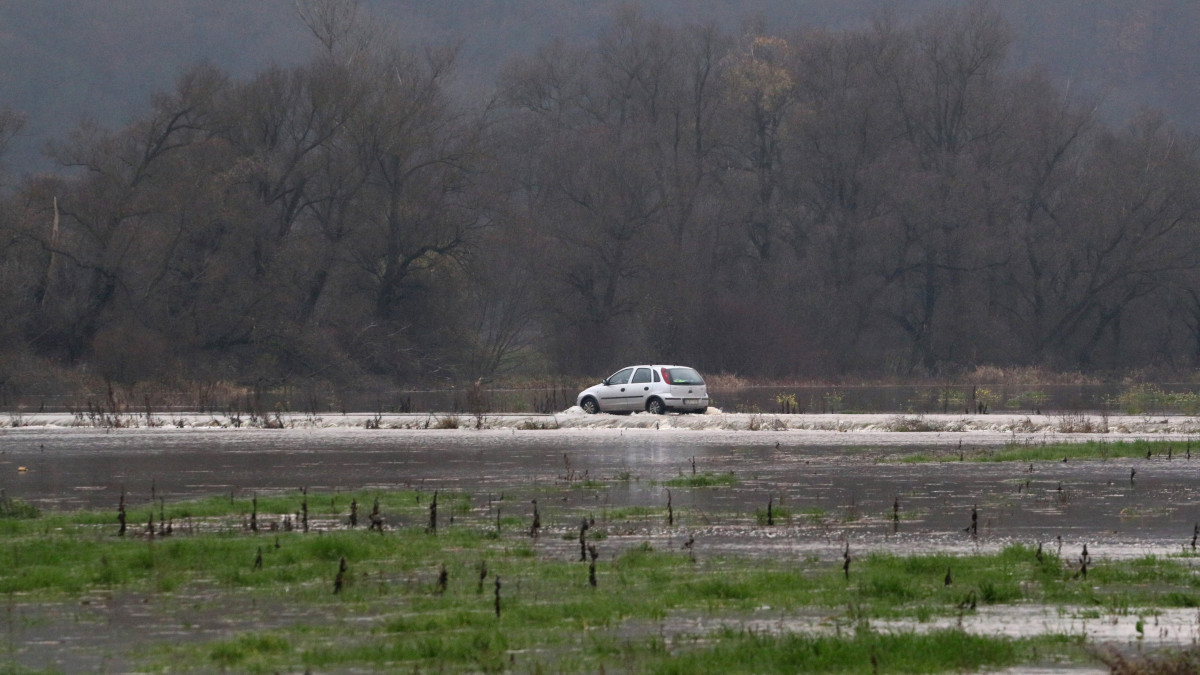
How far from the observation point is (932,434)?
37.2 m

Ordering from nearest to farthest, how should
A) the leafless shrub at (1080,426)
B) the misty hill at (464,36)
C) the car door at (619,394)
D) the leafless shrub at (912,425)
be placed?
1. the leafless shrub at (1080,426)
2. the leafless shrub at (912,425)
3. the car door at (619,394)
4. the misty hill at (464,36)

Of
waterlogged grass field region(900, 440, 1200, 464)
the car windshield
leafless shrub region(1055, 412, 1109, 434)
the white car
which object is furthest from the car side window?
waterlogged grass field region(900, 440, 1200, 464)

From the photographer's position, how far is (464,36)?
97.2 meters

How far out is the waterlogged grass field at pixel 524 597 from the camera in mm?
10461

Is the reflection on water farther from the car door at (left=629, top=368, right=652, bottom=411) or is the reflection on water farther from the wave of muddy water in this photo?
the car door at (left=629, top=368, right=652, bottom=411)

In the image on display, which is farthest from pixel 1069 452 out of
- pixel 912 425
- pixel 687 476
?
pixel 912 425

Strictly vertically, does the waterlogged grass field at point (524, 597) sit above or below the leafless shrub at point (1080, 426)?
below

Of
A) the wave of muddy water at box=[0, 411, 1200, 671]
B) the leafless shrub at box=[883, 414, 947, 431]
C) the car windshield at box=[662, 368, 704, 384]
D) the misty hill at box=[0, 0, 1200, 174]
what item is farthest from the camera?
the misty hill at box=[0, 0, 1200, 174]

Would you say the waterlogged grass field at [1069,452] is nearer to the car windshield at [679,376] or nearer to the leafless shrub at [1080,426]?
the leafless shrub at [1080,426]

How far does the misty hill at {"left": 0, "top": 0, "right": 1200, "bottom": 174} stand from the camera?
328ft

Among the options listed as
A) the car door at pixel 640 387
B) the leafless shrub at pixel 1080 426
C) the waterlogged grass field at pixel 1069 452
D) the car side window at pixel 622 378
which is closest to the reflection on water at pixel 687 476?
the waterlogged grass field at pixel 1069 452

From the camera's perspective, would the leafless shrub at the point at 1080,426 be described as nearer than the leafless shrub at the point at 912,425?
Yes

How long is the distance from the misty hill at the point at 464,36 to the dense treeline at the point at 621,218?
6574 mm

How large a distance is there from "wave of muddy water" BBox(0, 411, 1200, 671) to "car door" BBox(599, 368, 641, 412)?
1.67 meters
